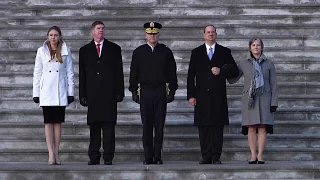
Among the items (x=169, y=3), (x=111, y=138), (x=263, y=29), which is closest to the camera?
(x=111, y=138)

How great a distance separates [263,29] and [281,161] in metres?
3.67

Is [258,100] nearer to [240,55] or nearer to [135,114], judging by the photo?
[135,114]

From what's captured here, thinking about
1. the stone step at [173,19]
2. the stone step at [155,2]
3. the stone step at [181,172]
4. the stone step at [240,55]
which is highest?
the stone step at [155,2]

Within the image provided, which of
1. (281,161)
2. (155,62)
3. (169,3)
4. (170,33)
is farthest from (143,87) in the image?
(169,3)

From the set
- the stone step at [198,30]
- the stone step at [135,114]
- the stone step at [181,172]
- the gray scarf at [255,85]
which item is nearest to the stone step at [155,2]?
the stone step at [198,30]

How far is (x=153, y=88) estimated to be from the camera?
13578 mm

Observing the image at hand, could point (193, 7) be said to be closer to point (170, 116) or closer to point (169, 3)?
point (169, 3)

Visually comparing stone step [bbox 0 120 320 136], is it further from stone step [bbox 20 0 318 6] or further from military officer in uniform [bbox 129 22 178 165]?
stone step [bbox 20 0 318 6]

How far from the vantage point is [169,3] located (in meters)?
18.4

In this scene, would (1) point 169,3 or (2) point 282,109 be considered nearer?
(2) point 282,109

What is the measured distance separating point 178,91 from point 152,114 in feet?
7.18

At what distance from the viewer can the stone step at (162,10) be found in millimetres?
17797

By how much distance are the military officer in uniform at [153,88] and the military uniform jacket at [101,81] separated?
231 mm

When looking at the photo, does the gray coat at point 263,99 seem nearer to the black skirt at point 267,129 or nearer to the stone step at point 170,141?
the black skirt at point 267,129
